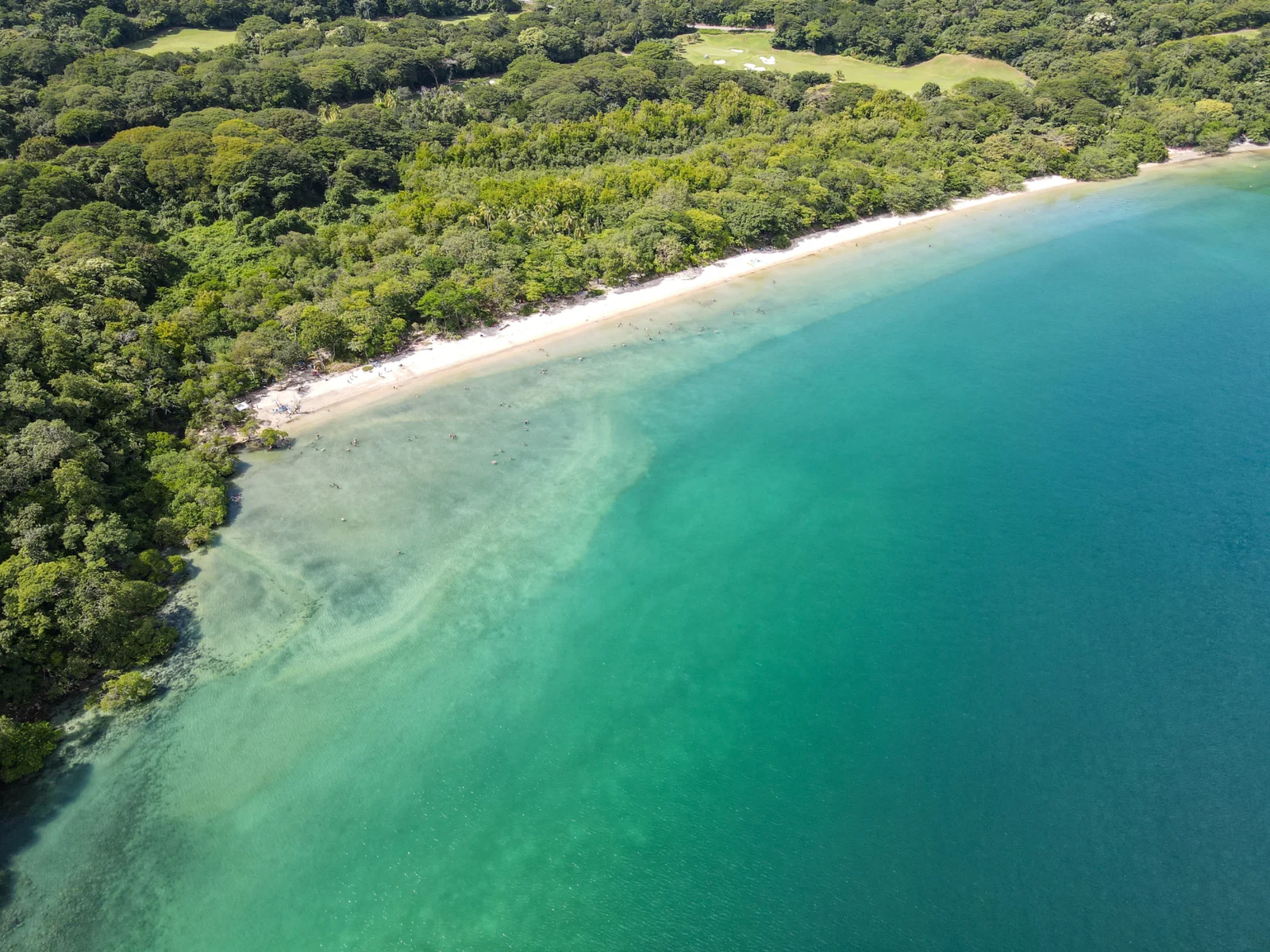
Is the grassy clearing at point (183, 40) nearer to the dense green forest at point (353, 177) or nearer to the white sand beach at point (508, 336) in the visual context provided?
the dense green forest at point (353, 177)

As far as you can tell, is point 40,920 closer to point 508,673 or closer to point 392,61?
point 508,673

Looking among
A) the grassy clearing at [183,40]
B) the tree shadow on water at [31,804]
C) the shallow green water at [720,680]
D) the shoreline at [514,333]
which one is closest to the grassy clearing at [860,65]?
the shoreline at [514,333]

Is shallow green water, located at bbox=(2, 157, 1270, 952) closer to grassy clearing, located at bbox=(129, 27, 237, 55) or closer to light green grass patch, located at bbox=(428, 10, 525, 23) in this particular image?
grassy clearing, located at bbox=(129, 27, 237, 55)

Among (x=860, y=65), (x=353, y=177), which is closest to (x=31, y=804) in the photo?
(x=353, y=177)

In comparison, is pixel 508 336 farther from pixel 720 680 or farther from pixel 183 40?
pixel 183 40

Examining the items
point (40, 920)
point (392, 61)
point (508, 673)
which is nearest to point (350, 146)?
point (392, 61)

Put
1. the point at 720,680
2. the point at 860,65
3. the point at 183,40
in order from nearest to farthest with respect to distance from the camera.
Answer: the point at 720,680 < the point at 183,40 < the point at 860,65
